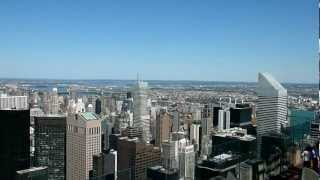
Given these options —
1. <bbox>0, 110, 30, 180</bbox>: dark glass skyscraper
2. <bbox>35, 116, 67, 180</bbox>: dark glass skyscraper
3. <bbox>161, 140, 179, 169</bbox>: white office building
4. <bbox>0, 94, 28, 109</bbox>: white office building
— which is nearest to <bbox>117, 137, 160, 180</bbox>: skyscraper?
<bbox>161, 140, 179, 169</bbox>: white office building

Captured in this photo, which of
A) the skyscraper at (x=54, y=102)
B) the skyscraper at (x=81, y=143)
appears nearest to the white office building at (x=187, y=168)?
the skyscraper at (x=81, y=143)

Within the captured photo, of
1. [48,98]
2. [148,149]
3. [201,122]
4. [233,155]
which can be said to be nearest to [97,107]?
[48,98]

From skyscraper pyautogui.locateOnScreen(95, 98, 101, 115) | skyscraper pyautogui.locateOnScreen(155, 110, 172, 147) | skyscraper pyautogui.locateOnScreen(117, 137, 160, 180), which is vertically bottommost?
skyscraper pyautogui.locateOnScreen(117, 137, 160, 180)

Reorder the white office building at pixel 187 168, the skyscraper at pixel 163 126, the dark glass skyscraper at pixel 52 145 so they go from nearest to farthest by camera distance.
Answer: the white office building at pixel 187 168
the dark glass skyscraper at pixel 52 145
the skyscraper at pixel 163 126

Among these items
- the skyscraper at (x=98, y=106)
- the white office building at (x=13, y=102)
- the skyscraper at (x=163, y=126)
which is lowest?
the skyscraper at (x=163, y=126)

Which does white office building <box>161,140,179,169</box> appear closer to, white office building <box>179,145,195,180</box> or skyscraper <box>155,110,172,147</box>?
white office building <box>179,145,195,180</box>

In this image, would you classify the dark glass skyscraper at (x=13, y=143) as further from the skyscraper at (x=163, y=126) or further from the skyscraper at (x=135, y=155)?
the skyscraper at (x=163, y=126)

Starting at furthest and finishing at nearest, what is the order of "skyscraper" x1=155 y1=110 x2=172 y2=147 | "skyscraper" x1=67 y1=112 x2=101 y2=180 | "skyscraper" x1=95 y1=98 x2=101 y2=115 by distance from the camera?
"skyscraper" x1=95 y1=98 x2=101 y2=115 → "skyscraper" x1=155 y1=110 x2=172 y2=147 → "skyscraper" x1=67 y1=112 x2=101 y2=180
